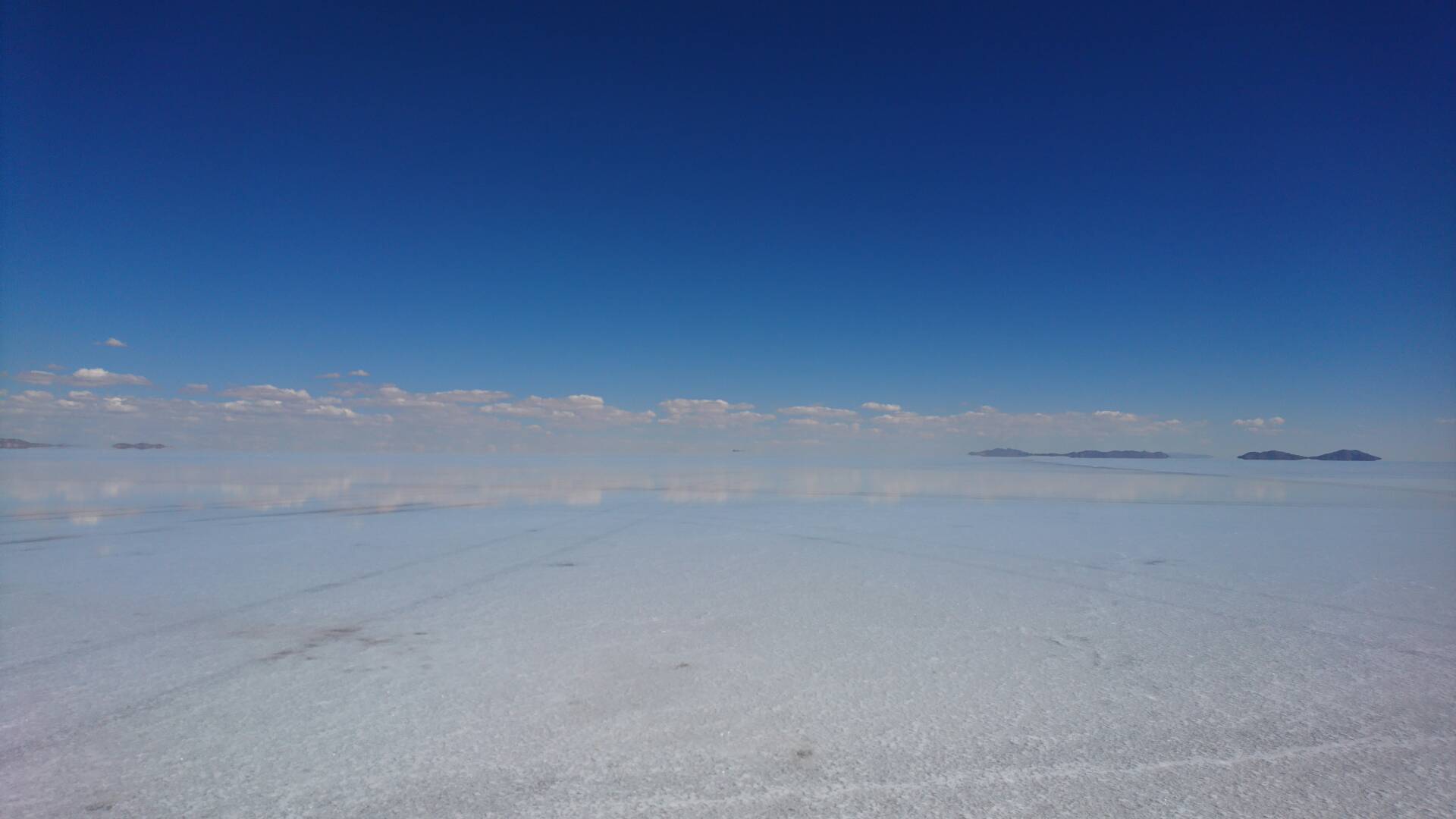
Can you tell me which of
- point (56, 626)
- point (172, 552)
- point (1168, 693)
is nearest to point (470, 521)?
point (172, 552)

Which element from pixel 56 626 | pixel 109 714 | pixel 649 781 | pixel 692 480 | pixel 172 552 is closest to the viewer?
pixel 649 781

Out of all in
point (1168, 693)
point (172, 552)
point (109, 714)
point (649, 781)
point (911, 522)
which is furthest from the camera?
point (911, 522)

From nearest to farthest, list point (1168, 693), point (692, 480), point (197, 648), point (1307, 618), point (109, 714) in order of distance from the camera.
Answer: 1. point (109, 714)
2. point (1168, 693)
3. point (197, 648)
4. point (1307, 618)
5. point (692, 480)

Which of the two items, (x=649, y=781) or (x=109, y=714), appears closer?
(x=649, y=781)

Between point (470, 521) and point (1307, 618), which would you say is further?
point (470, 521)

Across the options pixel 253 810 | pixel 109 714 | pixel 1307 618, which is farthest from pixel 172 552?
pixel 1307 618

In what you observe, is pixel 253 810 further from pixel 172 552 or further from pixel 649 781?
pixel 172 552

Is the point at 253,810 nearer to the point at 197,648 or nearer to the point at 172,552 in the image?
the point at 197,648
